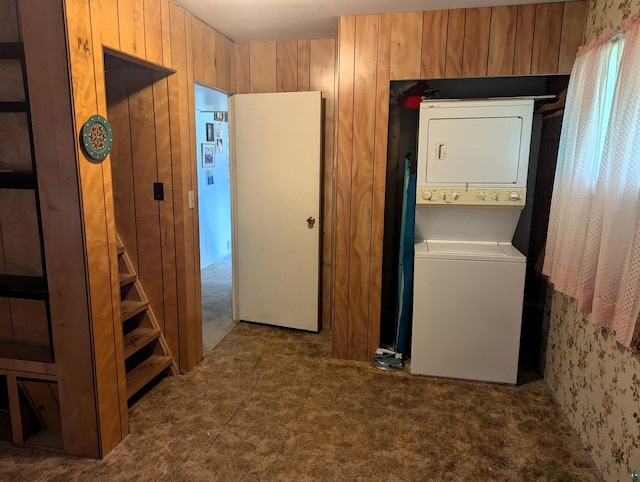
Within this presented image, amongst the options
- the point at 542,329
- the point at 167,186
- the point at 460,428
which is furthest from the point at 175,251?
the point at 542,329

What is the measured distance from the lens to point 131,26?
2059 mm

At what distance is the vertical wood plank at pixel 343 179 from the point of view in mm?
2666

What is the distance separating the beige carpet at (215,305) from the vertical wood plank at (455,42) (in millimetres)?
2530

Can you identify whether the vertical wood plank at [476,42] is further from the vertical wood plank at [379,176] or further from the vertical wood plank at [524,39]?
the vertical wood plank at [379,176]

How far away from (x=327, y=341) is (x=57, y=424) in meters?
1.82

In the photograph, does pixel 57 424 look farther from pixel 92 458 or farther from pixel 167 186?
pixel 167 186

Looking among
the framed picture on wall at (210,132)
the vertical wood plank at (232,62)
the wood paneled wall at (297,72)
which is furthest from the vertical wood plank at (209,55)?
the framed picture on wall at (210,132)

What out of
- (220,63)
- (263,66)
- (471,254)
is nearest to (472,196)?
(471,254)

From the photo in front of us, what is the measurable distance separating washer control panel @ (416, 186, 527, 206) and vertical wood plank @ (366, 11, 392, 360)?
0.89 feet

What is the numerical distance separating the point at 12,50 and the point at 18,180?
55 cm

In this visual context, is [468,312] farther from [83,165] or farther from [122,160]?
[122,160]

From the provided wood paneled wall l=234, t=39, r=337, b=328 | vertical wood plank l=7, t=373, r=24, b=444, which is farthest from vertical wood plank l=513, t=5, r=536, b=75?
vertical wood plank l=7, t=373, r=24, b=444

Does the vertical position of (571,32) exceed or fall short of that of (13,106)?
it exceeds it

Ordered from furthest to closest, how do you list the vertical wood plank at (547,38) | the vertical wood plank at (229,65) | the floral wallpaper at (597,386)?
the vertical wood plank at (229,65) → the vertical wood plank at (547,38) → the floral wallpaper at (597,386)
